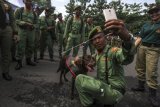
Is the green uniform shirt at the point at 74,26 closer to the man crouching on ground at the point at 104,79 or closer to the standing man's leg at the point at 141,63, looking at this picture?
the standing man's leg at the point at 141,63

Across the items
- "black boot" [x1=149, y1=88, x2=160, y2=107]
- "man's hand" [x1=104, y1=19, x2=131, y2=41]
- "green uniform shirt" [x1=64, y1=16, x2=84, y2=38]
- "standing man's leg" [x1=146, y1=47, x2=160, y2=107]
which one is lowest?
"black boot" [x1=149, y1=88, x2=160, y2=107]

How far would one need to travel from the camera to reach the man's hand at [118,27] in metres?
2.64

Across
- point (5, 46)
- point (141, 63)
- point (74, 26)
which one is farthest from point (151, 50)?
point (5, 46)

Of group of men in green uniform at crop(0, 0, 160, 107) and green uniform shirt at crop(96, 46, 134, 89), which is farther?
green uniform shirt at crop(96, 46, 134, 89)

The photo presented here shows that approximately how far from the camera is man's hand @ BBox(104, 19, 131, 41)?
2.64 metres

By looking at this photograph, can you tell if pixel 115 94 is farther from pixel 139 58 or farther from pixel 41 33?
pixel 41 33

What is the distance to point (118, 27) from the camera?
272 cm

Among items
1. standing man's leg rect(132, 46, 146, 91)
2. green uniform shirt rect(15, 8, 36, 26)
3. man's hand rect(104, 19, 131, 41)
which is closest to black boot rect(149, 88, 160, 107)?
standing man's leg rect(132, 46, 146, 91)

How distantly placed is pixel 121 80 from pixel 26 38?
14.7ft

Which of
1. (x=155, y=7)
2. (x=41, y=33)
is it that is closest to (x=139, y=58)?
(x=155, y=7)

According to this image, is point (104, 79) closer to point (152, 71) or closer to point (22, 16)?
point (152, 71)

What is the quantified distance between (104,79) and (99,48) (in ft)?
1.50

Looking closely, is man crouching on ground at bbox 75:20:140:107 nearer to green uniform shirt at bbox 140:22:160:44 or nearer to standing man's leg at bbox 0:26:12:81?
green uniform shirt at bbox 140:22:160:44

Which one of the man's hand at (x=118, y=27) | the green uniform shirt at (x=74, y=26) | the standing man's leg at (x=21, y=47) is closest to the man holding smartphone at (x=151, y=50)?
the green uniform shirt at (x=74, y=26)
